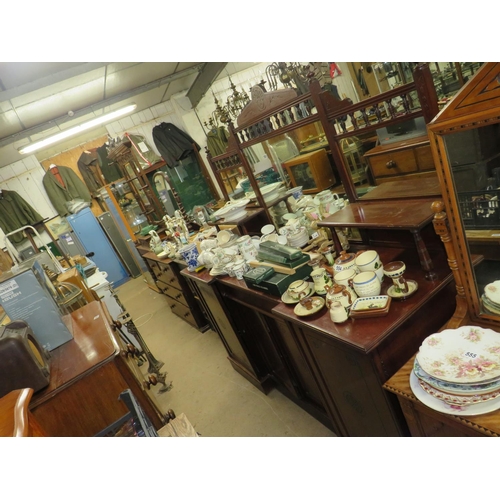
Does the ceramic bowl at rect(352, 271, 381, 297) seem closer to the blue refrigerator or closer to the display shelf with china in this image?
the display shelf with china

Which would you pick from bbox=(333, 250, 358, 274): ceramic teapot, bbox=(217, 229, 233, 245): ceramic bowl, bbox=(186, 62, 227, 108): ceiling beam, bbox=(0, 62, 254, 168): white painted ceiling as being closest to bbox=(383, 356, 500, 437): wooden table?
bbox=(333, 250, 358, 274): ceramic teapot

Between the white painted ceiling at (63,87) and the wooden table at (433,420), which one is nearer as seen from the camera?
the wooden table at (433,420)

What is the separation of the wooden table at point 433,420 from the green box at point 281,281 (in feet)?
2.57

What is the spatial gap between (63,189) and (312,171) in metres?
6.22

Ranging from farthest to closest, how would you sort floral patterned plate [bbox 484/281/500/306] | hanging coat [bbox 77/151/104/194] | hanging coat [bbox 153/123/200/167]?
hanging coat [bbox 77/151/104/194] → hanging coat [bbox 153/123/200/167] → floral patterned plate [bbox 484/281/500/306]

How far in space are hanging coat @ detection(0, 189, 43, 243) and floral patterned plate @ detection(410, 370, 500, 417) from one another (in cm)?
737

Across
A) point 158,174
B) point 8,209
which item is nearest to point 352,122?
point 158,174

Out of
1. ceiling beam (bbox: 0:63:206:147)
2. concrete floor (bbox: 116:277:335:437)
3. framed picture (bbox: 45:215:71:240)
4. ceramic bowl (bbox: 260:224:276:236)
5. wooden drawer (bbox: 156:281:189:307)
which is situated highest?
ceiling beam (bbox: 0:63:206:147)

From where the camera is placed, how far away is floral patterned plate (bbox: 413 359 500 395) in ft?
3.18

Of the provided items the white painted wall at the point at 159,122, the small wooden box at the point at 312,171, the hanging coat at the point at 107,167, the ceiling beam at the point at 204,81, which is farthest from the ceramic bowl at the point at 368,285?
the hanging coat at the point at 107,167

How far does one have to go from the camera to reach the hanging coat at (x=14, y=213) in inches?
256

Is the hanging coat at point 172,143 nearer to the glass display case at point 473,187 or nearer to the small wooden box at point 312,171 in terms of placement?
the small wooden box at point 312,171

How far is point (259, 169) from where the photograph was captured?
8.92ft

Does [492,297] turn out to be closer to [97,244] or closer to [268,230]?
[268,230]
